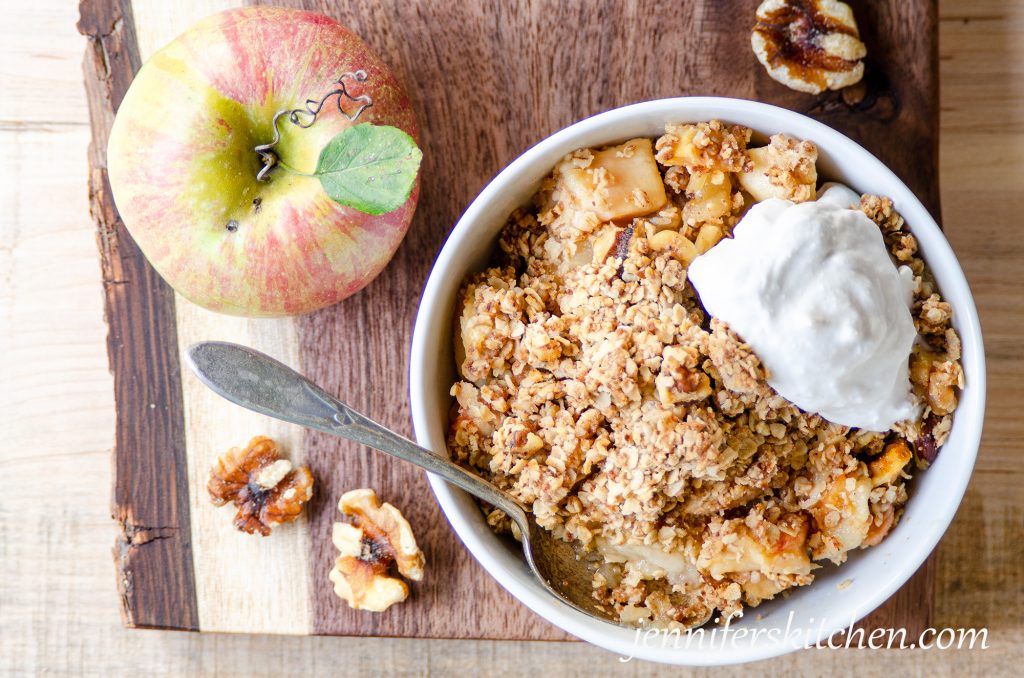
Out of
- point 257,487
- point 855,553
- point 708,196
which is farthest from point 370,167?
point 855,553

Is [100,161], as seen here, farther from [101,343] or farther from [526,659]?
[526,659]

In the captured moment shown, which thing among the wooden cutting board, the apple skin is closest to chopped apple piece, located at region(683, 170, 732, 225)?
the wooden cutting board

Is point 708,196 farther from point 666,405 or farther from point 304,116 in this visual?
point 304,116

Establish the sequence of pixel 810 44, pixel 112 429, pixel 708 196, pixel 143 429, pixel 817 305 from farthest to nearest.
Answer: pixel 112 429, pixel 143 429, pixel 810 44, pixel 708 196, pixel 817 305

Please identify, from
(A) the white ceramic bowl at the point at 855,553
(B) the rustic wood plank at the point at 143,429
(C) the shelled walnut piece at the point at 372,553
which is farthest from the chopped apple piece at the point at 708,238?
(B) the rustic wood plank at the point at 143,429

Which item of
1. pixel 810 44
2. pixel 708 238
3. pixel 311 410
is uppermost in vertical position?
pixel 810 44

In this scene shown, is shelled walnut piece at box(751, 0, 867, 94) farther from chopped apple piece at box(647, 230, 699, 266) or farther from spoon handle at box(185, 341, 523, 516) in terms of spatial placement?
spoon handle at box(185, 341, 523, 516)
